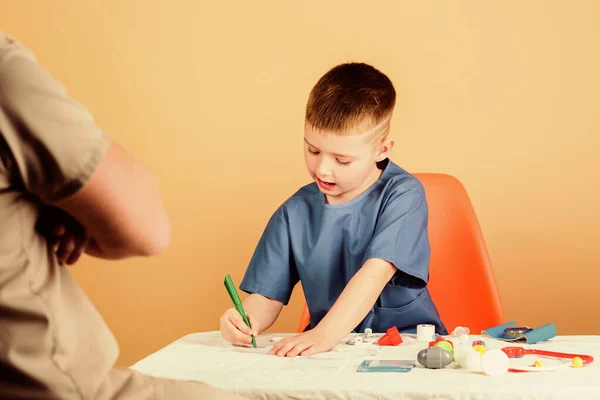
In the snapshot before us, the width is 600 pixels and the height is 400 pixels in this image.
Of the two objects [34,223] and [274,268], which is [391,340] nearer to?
[274,268]

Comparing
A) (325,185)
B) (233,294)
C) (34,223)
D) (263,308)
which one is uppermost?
(34,223)

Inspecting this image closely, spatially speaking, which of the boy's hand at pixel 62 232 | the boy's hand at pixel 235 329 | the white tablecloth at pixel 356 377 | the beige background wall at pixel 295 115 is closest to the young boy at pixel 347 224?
the boy's hand at pixel 235 329

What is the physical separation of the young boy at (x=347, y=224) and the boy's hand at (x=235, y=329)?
12 centimetres

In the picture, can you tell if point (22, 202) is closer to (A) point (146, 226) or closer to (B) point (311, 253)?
(A) point (146, 226)

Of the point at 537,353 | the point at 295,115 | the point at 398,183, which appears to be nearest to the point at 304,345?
the point at 537,353

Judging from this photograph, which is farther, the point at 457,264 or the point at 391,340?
the point at 457,264

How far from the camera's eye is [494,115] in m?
2.15

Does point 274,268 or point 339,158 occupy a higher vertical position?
point 339,158

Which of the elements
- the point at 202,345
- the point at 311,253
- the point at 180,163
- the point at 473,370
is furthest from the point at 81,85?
the point at 473,370

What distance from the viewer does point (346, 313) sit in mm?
1384

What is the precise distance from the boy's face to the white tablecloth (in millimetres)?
398

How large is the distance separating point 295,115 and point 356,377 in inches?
50.8

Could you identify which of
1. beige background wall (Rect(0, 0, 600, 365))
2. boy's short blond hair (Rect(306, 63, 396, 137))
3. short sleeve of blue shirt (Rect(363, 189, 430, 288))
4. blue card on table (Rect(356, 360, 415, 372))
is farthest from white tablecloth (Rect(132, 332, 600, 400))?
beige background wall (Rect(0, 0, 600, 365))

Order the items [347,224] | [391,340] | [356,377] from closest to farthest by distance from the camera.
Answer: [356,377]
[391,340]
[347,224]
